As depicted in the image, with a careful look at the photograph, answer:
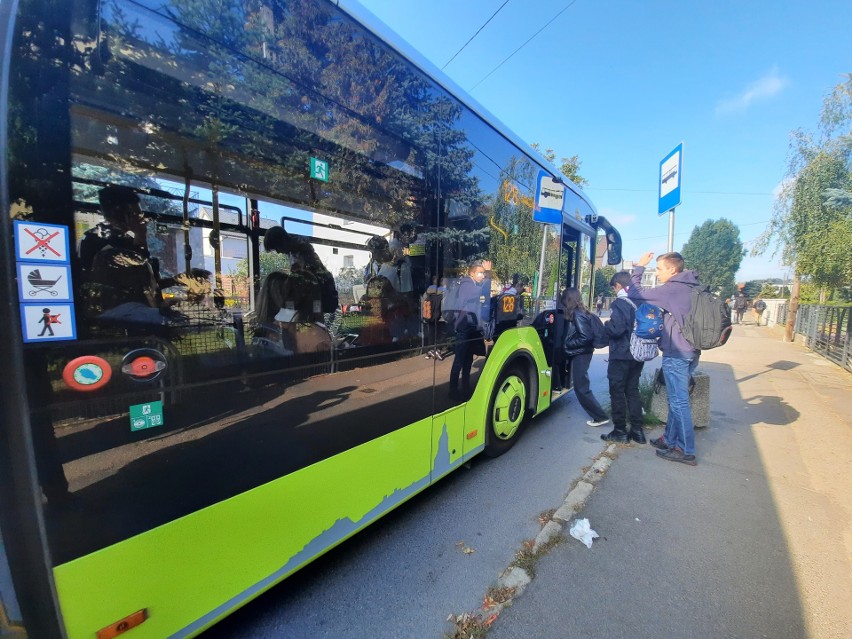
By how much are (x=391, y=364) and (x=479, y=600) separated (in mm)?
1437

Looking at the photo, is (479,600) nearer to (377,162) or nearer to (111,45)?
(377,162)

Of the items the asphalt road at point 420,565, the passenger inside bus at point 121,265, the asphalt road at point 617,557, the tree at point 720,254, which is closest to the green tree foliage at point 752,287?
the tree at point 720,254

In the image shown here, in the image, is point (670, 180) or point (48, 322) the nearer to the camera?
point (48, 322)

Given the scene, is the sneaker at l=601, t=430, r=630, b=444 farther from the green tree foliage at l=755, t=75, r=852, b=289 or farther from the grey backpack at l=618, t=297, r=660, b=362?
the green tree foliage at l=755, t=75, r=852, b=289

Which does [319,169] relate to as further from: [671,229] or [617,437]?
[671,229]

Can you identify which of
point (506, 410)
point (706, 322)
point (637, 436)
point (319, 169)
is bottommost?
point (637, 436)

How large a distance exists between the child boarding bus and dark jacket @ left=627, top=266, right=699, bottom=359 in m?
2.44

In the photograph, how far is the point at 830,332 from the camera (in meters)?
10.2

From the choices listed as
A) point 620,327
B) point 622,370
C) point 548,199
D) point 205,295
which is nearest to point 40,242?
point 205,295

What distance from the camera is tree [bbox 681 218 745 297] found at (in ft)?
170

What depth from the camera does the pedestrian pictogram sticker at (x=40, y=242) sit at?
1.10 meters

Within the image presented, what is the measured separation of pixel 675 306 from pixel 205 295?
13.2 feet

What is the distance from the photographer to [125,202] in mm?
1380

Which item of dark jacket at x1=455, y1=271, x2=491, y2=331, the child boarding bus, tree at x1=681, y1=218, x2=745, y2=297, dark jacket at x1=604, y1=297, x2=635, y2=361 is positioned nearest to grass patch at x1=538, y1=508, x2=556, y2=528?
the child boarding bus
